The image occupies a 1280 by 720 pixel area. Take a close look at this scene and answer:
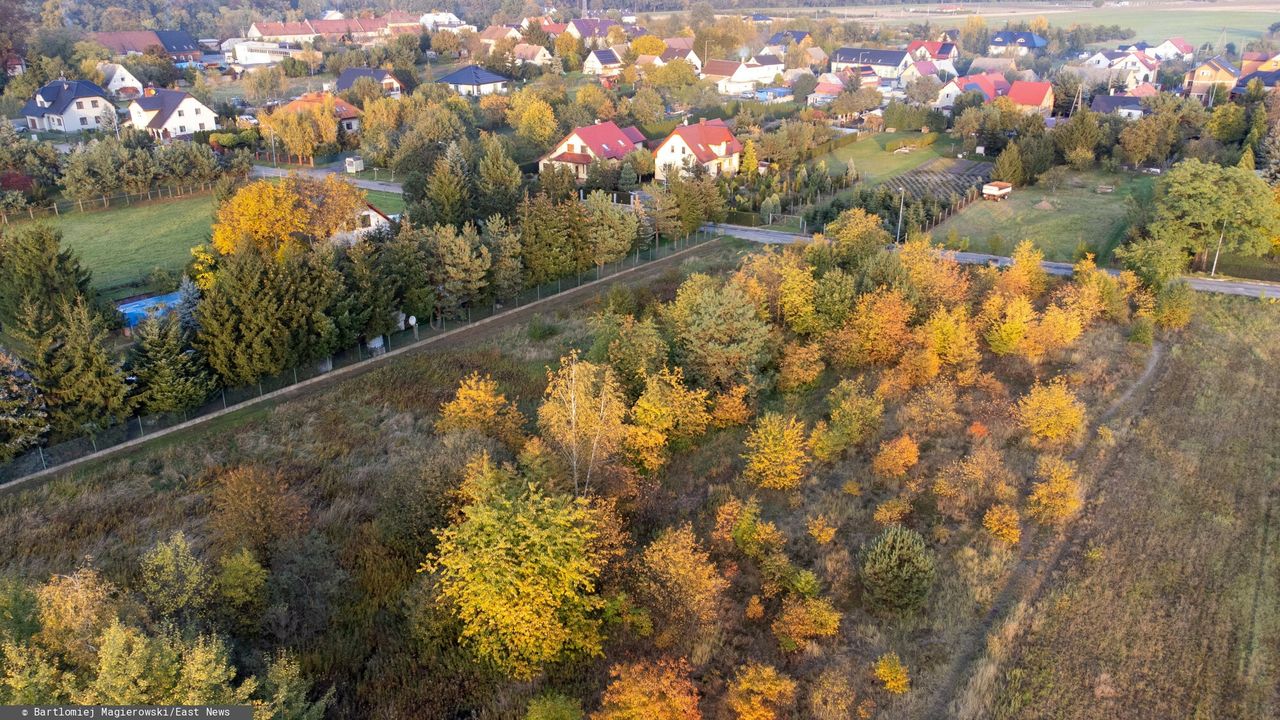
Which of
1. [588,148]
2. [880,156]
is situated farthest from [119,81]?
[880,156]

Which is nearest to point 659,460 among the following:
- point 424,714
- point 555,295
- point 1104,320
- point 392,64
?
point 424,714

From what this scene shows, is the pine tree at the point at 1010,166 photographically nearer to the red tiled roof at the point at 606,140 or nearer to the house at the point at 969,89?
the red tiled roof at the point at 606,140

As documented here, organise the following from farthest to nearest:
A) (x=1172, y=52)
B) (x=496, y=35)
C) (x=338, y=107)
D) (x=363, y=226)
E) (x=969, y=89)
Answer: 1. (x=1172, y=52)
2. (x=496, y=35)
3. (x=969, y=89)
4. (x=338, y=107)
5. (x=363, y=226)

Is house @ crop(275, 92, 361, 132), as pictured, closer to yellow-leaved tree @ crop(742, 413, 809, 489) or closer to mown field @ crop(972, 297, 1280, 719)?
yellow-leaved tree @ crop(742, 413, 809, 489)

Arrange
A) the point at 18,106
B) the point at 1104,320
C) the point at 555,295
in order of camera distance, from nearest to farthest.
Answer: the point at 1104,320 → the point at 555,295 → the point at 18,106

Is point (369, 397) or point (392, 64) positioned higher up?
point (392, 64)

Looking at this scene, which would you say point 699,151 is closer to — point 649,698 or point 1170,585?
point 1170,585

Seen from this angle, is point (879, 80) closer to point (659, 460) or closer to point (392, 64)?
point (392, 64)
